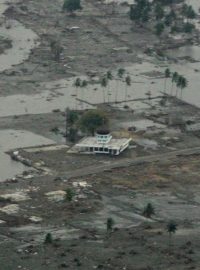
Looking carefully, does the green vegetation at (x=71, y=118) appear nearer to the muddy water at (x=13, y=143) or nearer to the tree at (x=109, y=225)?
the muddy water at (x=13, y=143)

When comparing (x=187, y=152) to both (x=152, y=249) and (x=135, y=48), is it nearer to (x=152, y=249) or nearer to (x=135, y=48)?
(x=152, y=249)

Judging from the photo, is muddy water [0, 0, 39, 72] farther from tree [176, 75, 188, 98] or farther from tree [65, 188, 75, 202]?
tree [65, 188, 75, 202]

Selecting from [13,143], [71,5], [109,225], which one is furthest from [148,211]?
[71,5]

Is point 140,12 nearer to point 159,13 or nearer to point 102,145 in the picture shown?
point 159,13

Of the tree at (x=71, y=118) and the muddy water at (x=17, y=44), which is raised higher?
the tree at (x=71, y=118)

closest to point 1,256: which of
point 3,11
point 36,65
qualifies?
point 36,65

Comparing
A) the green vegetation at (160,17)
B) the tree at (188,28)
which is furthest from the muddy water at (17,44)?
the tree at (188,28)
